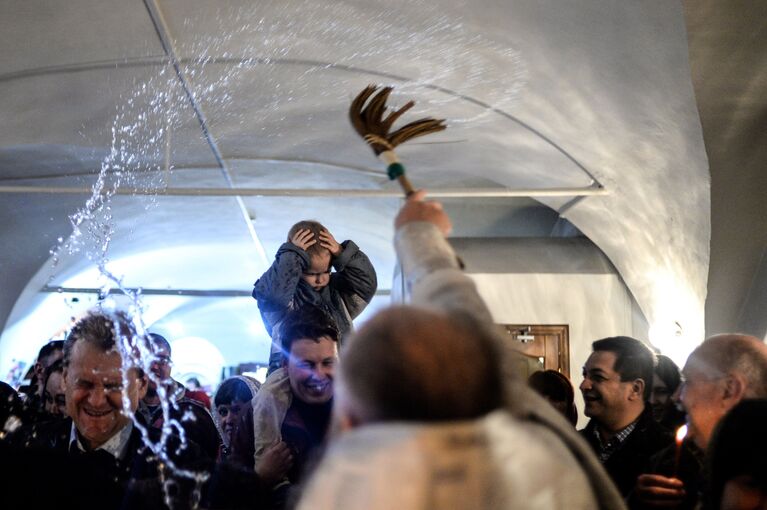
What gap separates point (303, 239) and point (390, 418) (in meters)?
3.32

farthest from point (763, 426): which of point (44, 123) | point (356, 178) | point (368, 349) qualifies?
point (356, 178)

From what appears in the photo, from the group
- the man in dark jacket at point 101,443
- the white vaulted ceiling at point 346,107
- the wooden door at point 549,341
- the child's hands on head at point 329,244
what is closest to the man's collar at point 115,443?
the man in dark jacket at point 101,443

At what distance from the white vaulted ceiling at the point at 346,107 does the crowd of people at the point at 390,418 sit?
3198mm

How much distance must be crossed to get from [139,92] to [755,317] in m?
6.18

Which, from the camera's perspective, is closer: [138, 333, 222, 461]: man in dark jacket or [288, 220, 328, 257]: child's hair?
[138, 333, 222, 461]: man in dark jacket

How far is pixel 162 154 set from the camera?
10.5 m

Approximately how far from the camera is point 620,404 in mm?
3980

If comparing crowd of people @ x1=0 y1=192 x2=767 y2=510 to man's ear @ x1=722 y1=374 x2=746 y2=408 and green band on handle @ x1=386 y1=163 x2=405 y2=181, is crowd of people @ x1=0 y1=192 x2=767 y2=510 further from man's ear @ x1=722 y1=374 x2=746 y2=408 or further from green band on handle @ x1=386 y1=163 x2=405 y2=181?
green band on handle @ x1=386 y1=163 x2=405 y2=181

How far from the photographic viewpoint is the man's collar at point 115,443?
9.80ft

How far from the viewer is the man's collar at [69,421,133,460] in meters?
2.99

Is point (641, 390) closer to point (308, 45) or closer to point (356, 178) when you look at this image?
point (308, 45)

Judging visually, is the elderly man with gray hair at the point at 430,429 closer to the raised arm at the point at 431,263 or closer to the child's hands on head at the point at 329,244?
the raised arm at the point at 431,263

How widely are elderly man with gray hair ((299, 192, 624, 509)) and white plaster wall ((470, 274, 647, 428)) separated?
9686mm

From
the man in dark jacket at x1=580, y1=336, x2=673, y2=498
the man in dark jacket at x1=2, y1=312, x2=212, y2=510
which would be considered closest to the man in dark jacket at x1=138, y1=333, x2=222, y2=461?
the man in dark jacket at x1=2, y1=312, x2=212, y2=510
